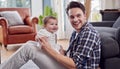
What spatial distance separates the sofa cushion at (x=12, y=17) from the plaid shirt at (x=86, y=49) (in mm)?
3448

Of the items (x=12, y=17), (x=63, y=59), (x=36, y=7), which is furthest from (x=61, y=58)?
(x=36, y=7)

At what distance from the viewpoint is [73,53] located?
5.54 ft

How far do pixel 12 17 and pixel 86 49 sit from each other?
364 cm

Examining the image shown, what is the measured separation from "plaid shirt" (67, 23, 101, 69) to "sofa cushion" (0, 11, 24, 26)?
11.3 ft

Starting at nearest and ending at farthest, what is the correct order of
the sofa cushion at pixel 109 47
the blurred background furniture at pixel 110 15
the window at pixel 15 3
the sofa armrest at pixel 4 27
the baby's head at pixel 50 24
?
the sofa cushion at pixel 109 47, the baby's head at pixel 50 24, the blurred background furniture at pixel 110 15, the sofa armrest at pixel 4 27, the window at pixel 15 3

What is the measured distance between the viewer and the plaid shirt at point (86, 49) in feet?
5.23

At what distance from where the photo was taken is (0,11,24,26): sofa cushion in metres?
4.90

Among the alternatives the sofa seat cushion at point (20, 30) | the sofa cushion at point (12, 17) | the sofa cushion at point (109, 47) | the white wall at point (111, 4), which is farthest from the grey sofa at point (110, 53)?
the sofa cushion at point (12, 17)

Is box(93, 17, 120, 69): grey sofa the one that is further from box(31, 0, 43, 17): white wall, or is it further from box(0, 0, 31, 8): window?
box(0, 0, 31, 8): window

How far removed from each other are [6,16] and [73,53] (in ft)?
11.6

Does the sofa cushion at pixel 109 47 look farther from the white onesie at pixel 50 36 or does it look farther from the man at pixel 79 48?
the white onesie at pixel 50 36

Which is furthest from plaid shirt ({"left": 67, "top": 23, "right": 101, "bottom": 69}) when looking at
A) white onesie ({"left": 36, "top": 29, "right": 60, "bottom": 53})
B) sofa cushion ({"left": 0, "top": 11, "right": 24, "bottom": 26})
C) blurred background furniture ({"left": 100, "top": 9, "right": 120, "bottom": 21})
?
sofa cushion ({"left": 0, "top": 11, "right": 24, "bottom": 26})

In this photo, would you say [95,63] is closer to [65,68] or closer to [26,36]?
[65,68]

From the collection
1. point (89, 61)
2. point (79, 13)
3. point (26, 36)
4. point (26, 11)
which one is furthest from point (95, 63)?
point (26, 11)
